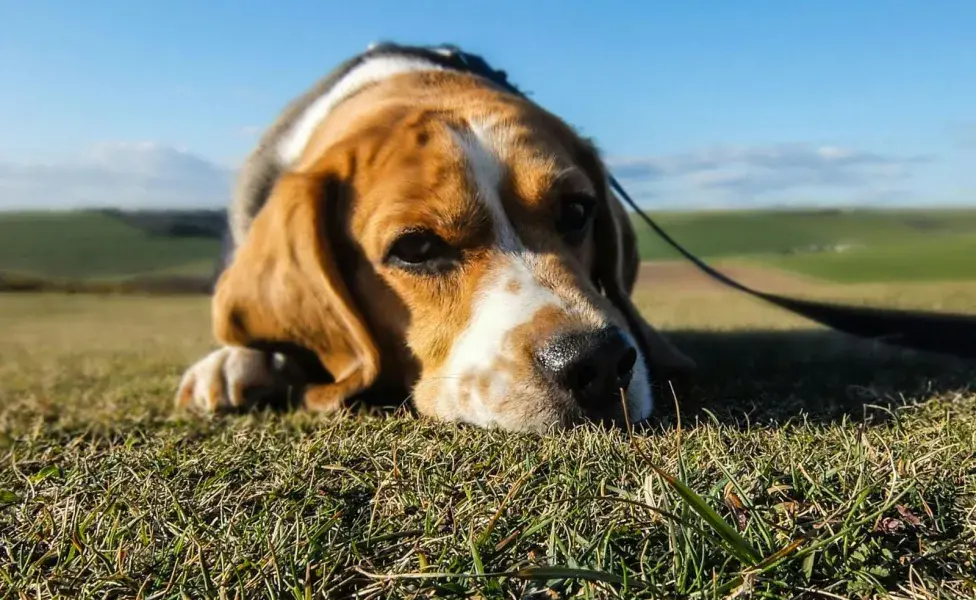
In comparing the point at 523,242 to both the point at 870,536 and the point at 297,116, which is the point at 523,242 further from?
the point at 297,116

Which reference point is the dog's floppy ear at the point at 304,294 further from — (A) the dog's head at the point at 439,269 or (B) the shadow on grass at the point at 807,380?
(B) the shadow on grass at the point at 807,380

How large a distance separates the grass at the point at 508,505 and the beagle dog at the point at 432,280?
24cm

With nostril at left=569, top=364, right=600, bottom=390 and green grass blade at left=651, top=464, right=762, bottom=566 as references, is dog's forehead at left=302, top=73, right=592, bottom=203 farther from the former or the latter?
green grass blade at left=651, top=464, right=762, bottom=566

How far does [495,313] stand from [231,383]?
1103 mm

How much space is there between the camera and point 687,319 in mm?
5418

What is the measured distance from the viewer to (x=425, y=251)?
103 inches

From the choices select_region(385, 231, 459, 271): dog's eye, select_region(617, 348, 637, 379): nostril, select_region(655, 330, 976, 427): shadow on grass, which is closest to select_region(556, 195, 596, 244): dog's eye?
select_region(385, 231, 459, 271): dog's eye

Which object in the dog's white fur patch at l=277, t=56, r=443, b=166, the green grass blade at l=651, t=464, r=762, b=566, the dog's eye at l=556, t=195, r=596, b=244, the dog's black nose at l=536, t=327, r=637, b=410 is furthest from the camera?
the dog's white fur patch at l=277, t=56, r=443, b=166

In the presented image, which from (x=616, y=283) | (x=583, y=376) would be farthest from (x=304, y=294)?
(x=616, y=283)

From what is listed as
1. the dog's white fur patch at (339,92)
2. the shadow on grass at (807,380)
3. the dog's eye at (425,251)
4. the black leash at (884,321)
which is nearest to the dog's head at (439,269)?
the dog's eye at (425,251)

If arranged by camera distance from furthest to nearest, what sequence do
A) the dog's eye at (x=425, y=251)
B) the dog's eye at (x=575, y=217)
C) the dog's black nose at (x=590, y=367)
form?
the dog's eye at (x=575, y=217) < the dog's eye at (x=425, y=251) < the dog's black nose at (x=590, y=367)

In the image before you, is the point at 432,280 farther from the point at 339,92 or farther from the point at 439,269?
the point at 339,92

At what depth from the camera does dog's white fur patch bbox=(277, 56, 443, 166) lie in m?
3.84

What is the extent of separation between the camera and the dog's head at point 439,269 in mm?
2275
